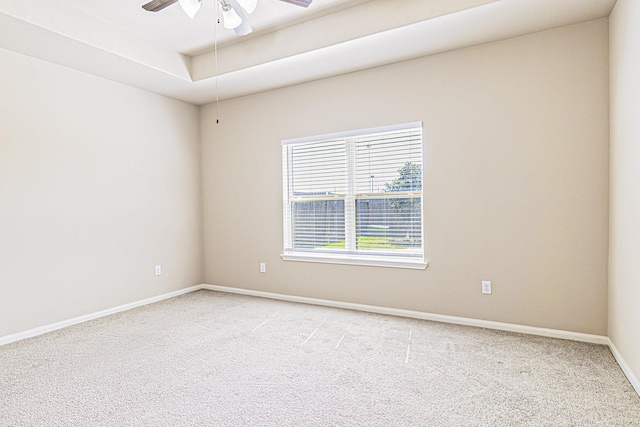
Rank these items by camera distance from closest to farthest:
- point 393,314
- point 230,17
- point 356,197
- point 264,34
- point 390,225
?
1. point 230,17
2. point 264,34
3. point 393,314
4. point 390,225
5. point 356,197

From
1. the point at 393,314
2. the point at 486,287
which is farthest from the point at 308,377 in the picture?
the point at 486,287

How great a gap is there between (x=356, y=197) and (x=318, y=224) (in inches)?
23.2

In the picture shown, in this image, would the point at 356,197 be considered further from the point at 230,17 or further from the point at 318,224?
the point at 230,17

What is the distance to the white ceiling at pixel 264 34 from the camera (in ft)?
8.84

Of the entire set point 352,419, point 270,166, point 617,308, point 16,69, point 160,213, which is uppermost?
point 16,69

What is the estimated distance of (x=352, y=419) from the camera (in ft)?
6.22

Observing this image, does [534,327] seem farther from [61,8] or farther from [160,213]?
[61,8]

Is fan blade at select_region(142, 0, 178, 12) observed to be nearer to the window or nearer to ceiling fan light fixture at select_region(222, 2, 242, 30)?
ceiling fan light fixture at select_region(222, 2, 242, 30)

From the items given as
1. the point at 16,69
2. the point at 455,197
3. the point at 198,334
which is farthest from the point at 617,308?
the point at 16,69

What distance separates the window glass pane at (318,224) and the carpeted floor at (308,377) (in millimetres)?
1011

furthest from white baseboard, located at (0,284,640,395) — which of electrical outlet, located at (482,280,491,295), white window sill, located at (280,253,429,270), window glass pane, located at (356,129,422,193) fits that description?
window glass pane, located at (356,129,422,193)

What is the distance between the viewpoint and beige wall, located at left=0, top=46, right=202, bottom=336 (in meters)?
3.17

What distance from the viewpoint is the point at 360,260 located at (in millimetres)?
3848

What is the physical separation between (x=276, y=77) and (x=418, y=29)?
1.63 meters
